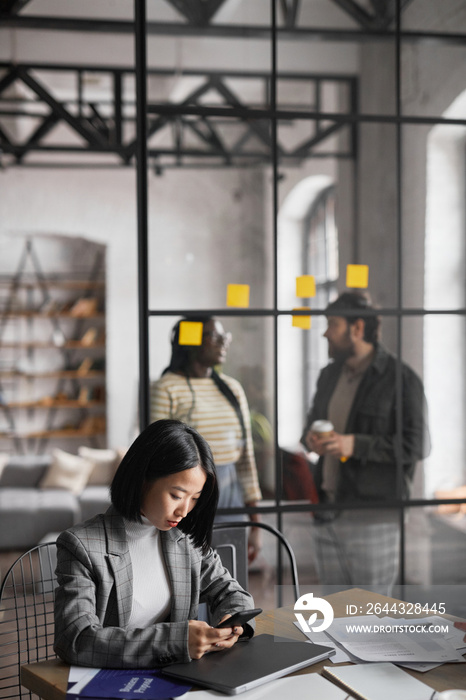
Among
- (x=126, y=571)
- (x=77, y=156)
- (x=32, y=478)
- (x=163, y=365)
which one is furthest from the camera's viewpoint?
(x=77, y=156)

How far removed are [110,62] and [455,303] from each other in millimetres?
4822

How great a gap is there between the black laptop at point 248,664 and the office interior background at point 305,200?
1109mm

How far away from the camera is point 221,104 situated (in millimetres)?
2607

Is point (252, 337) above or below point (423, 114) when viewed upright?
below

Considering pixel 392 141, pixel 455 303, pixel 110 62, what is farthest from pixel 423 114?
pixel 110 62

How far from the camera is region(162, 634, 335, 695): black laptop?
1.29 m

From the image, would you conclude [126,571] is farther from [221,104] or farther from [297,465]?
[221,104]

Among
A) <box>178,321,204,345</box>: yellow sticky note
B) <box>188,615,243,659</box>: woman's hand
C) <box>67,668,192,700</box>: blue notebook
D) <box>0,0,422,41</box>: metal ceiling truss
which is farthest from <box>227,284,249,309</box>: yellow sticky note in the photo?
<box>67,668,192,700</box>: blue notebook

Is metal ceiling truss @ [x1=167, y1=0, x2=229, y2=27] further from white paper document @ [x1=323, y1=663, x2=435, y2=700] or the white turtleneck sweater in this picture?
white paper document @ [x1=323, y1=663, x2=435, y2=700]

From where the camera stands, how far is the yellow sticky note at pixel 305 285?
2.58m

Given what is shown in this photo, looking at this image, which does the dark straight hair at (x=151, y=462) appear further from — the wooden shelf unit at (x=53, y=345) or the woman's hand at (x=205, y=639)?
the wooden shelf unit at (x=53, y=345)

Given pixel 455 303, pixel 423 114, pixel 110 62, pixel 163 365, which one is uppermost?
pixel 110 62

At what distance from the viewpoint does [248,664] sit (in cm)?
137

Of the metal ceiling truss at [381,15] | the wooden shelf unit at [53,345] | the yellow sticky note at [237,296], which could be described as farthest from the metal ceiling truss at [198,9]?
the wooden shelf unit at [53,345]
